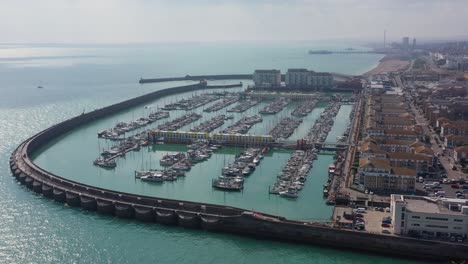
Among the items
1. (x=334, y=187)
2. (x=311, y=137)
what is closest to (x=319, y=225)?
(x=334, y=187)

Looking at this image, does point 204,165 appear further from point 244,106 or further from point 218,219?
point 244,106

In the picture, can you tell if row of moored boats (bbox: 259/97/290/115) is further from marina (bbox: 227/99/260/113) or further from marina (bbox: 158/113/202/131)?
marina (bbox: 158/113/202/131)

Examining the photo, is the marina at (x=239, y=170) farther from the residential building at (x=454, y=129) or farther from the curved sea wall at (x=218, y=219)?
the residential building at (x=454, y=129)

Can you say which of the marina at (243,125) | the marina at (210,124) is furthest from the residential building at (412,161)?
the marina at (210,124)

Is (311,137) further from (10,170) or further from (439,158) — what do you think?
(10,170)

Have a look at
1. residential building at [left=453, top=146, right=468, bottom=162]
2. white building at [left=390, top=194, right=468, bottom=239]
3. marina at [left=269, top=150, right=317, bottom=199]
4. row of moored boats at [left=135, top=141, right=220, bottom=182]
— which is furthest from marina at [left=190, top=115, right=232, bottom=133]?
white building at [left=390, top=194, right=468, bottom=239]

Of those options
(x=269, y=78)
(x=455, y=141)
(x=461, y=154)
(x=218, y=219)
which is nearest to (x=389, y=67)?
(x=269, y=78)
